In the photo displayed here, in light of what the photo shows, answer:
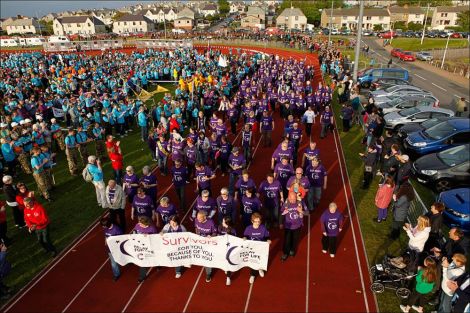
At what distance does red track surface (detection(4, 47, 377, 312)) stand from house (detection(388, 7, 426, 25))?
374ft

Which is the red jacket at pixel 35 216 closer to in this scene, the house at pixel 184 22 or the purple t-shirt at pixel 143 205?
the purple t-shirt at pixel 143 205

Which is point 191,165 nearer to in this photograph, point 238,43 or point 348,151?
point 348,151

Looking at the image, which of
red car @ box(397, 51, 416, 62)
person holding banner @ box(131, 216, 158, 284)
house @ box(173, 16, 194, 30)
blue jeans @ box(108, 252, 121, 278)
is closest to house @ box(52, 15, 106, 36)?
house @ box(173, 16, 194, 30)

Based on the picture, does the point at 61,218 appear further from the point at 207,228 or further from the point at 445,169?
the point at 445,169

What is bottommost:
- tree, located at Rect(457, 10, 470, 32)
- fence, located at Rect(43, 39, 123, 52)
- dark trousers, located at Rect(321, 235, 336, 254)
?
dark trousers, located at Rect(321, 235, 336, 254)

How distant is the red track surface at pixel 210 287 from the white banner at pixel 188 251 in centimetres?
50

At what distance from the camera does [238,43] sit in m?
58.7

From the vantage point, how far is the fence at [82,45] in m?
50.0

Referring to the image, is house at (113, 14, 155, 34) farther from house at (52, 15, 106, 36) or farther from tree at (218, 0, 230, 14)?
tree at (218, 0, 230, 14)

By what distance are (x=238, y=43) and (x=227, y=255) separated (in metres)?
55.3

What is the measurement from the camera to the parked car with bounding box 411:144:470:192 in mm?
11117

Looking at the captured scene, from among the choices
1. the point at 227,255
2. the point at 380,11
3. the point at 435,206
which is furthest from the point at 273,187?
the point at 380,11

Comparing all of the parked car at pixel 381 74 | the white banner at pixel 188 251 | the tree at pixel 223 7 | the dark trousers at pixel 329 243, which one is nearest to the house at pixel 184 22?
the tree at pixel 223 7

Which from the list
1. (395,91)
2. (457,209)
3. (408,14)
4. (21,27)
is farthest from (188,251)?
(21,27)
